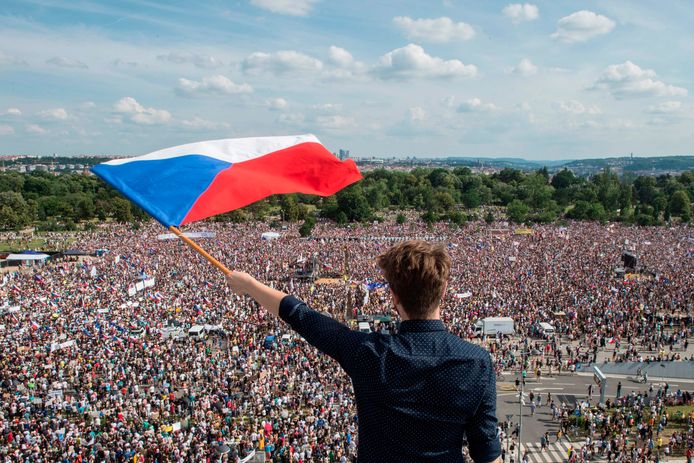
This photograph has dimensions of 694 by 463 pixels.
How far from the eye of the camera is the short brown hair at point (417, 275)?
2023 mm

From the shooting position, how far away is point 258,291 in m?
2.56

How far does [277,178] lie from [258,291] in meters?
2.85

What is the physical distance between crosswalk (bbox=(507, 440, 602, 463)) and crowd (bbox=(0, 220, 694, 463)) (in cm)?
368

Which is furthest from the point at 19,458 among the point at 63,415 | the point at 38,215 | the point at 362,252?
the point at 38,215

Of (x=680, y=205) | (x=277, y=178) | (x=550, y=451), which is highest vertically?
(x=277, y=178)

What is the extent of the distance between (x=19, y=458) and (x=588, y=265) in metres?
38.0

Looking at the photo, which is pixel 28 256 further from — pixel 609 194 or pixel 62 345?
pixel 609 194

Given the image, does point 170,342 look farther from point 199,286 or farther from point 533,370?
point 533,370

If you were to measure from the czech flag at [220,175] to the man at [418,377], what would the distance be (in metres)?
2.74

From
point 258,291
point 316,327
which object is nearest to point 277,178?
point 258,291

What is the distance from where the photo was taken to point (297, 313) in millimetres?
2295

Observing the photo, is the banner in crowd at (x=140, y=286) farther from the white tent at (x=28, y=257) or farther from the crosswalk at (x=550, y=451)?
the crosswalk at (x=550, y=451)

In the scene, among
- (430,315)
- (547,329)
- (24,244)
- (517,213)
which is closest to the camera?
(430,315)

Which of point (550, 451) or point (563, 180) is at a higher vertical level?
point (563, 180)
